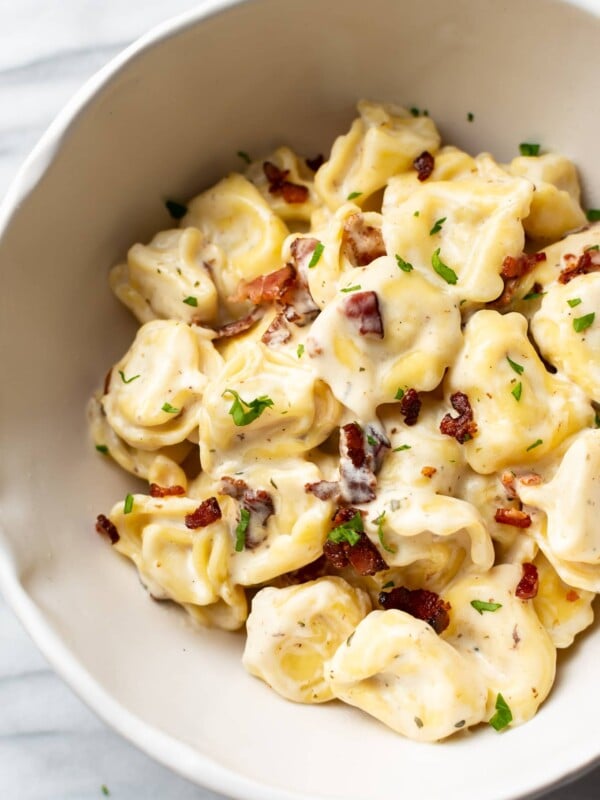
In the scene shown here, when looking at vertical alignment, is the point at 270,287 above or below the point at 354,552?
above

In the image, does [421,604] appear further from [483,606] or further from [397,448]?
[397,448]

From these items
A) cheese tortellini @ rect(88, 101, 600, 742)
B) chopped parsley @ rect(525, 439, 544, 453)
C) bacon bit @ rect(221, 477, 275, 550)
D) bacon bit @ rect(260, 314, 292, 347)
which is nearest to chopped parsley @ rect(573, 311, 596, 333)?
cheese tortellini @ rect(88, 101, 600, 742)

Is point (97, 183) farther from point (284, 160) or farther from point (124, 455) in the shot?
point (124, 455)

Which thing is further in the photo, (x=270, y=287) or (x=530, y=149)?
(x=530, y=149)

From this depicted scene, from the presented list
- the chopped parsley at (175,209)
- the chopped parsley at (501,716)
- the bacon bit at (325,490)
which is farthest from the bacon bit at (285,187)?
the chopped parsley at (501,716)

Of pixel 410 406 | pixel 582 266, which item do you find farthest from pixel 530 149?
pixel 410 406

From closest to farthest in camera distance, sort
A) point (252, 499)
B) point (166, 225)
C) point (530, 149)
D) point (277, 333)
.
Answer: point (252, 499) < point (277, 333) < point (530, 149) < point (166, 225)
